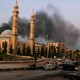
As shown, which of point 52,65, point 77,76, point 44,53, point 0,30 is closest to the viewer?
point 77,76

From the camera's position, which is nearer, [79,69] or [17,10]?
[79,69]

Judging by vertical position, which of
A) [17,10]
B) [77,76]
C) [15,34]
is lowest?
[77,76]

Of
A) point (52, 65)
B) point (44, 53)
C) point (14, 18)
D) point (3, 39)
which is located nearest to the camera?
point (52, 65)

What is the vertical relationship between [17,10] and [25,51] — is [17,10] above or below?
above

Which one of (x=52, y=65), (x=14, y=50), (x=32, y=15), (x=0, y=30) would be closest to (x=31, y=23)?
(x=32, y=15)

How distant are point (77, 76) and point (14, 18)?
90.1m

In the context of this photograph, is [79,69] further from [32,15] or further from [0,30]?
[0,30]

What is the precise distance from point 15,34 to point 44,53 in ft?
50.9

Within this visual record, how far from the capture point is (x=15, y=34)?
4063 inches

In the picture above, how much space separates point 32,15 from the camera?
117062mm

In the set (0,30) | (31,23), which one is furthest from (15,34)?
(0,30)

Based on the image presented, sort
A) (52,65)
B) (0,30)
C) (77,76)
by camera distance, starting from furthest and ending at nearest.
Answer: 1. (0,30)
2. (52,65)
3. (77,76)

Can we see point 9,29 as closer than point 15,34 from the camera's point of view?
No

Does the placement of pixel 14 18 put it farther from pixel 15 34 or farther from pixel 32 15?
pixel 32 15
